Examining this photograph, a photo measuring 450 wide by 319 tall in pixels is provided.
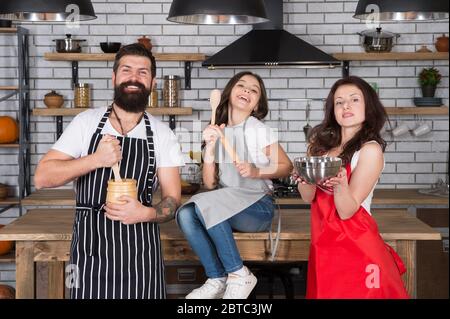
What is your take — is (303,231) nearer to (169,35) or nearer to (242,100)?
(242,100)

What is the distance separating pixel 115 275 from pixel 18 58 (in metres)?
3.56

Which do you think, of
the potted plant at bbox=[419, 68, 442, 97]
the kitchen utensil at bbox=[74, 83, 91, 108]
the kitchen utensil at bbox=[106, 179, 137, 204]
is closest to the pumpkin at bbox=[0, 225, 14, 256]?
the kitchen utensil at bbox=[74, 83, 91, 108]

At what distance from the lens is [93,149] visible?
3.05 metres

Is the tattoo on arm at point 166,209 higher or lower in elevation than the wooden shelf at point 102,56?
lower

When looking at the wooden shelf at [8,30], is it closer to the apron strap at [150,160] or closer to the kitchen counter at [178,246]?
the kitchen counter at [178,246]

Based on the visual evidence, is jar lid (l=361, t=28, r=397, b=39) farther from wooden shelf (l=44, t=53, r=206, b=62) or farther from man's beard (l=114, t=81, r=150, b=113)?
man's beard (l=114, t=81, r=150, b=113)

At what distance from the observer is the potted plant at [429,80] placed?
6168mm

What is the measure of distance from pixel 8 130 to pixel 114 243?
3.33 m

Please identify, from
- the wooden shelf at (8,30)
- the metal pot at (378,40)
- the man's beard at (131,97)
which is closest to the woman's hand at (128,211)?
the man's beard at (131,97)

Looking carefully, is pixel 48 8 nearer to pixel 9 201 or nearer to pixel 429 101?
pixel 9 201

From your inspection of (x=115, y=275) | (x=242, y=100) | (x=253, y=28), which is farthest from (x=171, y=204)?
(x=253, y=28)

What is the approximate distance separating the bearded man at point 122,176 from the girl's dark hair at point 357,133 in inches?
22.3

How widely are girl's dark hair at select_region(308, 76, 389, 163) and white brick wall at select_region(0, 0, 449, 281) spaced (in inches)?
131

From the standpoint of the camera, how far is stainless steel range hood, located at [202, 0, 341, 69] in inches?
225
